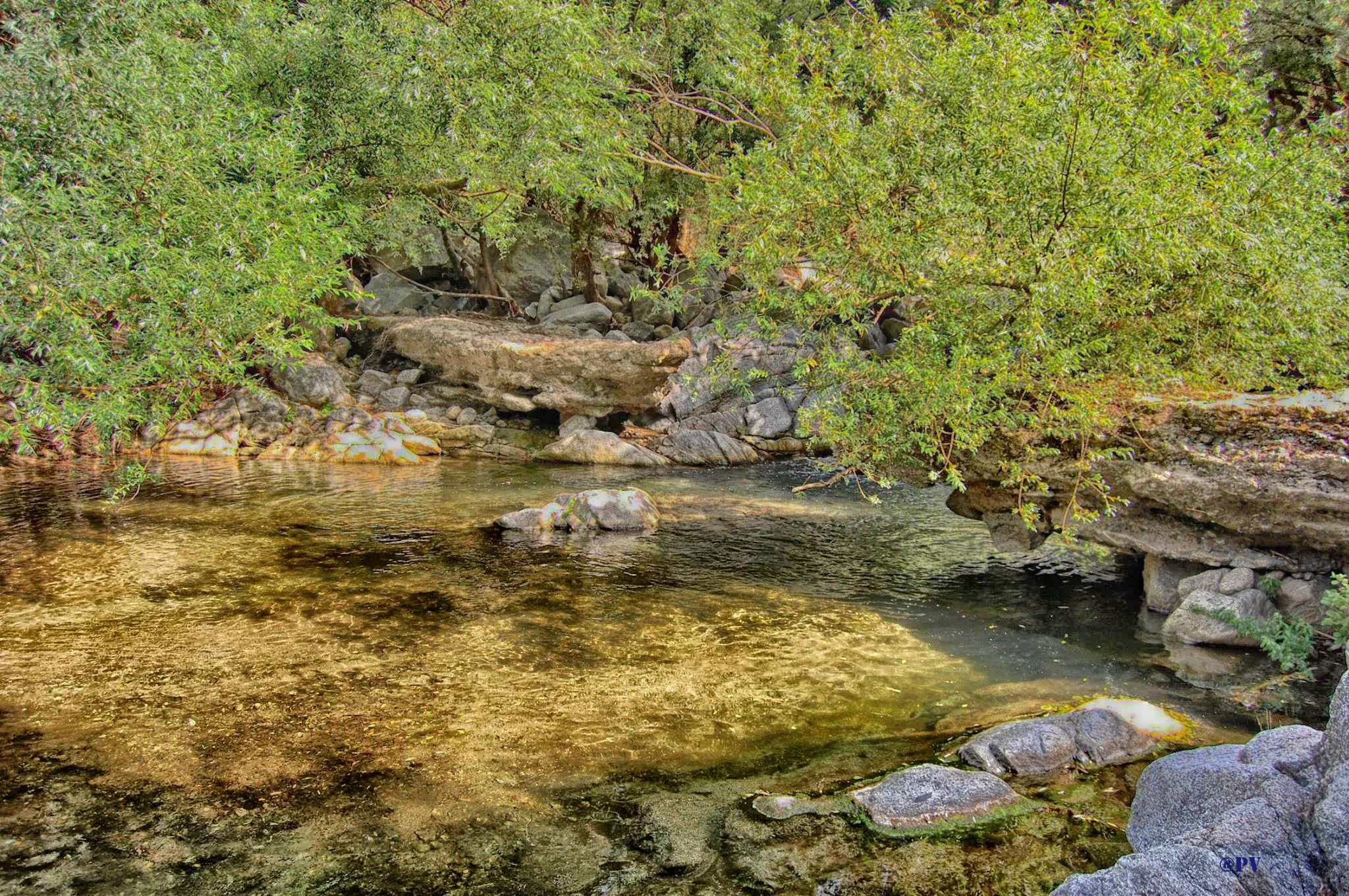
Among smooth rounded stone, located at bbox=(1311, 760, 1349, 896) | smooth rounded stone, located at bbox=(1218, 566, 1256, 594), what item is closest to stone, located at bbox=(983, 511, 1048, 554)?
smooth rounded stone, located at bbox=(1218, 566, 1256, 594)

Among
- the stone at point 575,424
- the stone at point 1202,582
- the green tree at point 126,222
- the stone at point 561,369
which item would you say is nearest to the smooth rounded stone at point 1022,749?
the stone at point 1202,582

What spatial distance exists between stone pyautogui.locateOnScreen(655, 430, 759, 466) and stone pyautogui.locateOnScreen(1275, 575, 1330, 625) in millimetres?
17570

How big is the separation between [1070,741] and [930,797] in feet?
7.04

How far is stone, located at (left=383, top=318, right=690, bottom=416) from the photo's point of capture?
30344 millimetres

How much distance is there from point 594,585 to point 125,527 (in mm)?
10882

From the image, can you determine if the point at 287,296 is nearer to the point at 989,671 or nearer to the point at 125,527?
the point at 125,527

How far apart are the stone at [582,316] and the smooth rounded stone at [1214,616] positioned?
27081mm

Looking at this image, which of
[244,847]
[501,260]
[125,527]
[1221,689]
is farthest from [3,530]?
[501,260]

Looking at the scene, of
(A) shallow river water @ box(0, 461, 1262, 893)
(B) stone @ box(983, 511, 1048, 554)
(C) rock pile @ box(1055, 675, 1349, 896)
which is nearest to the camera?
(C) rock pile @ box(1055, 675, 1349, 896)

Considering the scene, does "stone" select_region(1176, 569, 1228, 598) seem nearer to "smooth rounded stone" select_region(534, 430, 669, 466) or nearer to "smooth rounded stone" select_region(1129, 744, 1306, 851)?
"smooth rounded stone" select_region(1129, 744, 1306, 851)

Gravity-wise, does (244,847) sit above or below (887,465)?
below

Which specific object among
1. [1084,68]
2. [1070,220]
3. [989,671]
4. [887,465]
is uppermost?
[1084,68]

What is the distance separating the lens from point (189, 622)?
1208 centimetres

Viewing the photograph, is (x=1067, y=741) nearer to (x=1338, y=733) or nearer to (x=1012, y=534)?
(x=1338, y=733)
